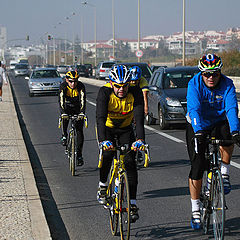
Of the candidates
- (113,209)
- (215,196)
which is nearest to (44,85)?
(113,209)

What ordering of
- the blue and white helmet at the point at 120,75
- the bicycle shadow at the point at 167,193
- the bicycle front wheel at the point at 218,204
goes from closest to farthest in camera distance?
the bicycle front wheel at the point at 218,204
the blue and white helmet at the point at 120,75
the bicycle shadow at the point at 167,193

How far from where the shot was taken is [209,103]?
6.29 metres

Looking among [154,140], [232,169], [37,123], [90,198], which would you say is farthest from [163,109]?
[90,198]

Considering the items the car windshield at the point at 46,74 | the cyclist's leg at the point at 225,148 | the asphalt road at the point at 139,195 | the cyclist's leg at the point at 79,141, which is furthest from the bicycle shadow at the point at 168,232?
the car windshield at the point at 46,74

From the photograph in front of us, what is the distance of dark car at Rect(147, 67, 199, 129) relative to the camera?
53.6 ft

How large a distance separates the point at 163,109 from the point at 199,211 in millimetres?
10294

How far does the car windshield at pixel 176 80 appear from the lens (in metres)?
17.2

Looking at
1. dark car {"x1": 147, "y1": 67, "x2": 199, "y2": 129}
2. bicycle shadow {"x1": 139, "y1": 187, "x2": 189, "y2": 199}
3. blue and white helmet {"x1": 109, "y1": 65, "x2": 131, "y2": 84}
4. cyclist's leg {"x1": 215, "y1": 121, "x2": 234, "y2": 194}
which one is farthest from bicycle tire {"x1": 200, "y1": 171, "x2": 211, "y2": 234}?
dark car {"x1": 147, "y1": 67, "x2": 199, "y2": 129}

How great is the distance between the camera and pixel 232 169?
34.3 ft

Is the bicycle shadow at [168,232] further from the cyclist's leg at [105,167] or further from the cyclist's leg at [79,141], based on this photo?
the cyclist's leg at [79,141]

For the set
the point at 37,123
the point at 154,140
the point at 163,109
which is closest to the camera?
the point at 154,140

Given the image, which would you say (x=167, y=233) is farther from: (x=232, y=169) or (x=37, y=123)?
(x=37, y=123)

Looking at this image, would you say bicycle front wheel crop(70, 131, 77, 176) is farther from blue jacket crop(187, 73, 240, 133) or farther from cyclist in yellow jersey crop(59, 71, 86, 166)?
blue jacket crop(187, 73, 240, 133)

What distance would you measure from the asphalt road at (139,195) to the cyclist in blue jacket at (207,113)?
595mm
